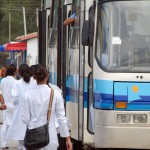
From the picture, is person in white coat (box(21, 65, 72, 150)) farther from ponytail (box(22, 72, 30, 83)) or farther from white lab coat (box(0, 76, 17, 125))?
white lab coat (box(0, 76, 17, 125))

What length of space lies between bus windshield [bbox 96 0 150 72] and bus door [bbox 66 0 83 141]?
120 cm

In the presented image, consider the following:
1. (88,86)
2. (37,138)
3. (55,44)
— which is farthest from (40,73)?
(55,44)

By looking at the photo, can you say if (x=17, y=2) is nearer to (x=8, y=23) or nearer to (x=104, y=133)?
(x=8, y=23)

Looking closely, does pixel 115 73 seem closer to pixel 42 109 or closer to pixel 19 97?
pixel 42 109

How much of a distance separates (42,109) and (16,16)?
293 feet

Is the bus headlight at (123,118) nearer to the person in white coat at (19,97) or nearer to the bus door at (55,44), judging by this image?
the person in white coat at (19,97)

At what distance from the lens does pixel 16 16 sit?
96.6m

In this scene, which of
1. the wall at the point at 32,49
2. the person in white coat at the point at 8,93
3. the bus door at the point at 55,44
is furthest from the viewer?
the wall at the point at 32,49

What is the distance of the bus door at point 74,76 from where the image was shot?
11.0 m

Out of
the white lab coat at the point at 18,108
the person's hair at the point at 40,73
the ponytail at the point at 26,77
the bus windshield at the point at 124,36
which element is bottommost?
the white lab coat at the point at 18,108

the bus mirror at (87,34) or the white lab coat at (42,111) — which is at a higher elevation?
the bus mirror at (87,34)

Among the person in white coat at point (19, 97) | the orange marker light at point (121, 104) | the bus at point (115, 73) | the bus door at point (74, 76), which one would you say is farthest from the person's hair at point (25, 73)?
the orange marker light at point (121, 104)

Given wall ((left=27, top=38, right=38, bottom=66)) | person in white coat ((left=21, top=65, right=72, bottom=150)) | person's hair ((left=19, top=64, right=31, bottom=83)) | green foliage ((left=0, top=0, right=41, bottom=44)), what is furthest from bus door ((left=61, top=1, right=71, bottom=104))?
green foliage ((left=0, top=0, right=41, bottom=44))

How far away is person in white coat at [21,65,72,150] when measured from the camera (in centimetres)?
812
